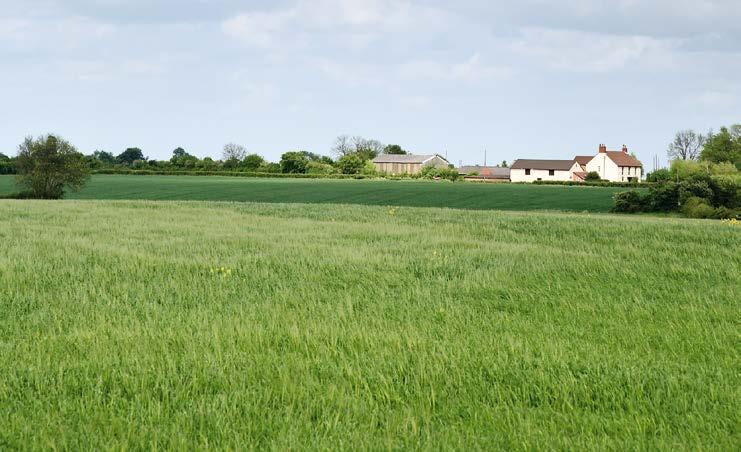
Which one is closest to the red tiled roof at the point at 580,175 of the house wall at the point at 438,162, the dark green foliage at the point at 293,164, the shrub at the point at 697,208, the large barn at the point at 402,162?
the large barn at the point at 402,162

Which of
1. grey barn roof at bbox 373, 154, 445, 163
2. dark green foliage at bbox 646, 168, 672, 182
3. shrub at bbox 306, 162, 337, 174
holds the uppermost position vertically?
grey barn roof at bbox 373, 154, 445, 163

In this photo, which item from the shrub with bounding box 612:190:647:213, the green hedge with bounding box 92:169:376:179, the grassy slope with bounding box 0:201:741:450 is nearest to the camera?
the grassy slope with bounding box 0:201:741:450

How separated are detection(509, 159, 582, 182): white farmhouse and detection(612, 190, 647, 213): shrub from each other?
9675 cm

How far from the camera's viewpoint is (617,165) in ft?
440

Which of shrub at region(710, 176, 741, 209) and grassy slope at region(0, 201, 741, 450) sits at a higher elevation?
shrub at region(710, 176, 741, 209)

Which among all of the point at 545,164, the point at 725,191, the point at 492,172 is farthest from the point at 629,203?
the point at 492,172

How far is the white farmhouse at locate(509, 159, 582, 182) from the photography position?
14312cm

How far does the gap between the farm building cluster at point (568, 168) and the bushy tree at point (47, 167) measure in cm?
8726

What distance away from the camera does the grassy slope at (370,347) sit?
425cm

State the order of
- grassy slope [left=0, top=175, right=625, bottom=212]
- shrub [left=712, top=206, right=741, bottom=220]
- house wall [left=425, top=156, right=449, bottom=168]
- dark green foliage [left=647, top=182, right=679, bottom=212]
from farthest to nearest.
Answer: house wall [left=425, top=156, right=449, bottom=168] < grassy slope [left=0, top=175, right=625, bottom=212] < dark green foliage [left=647, top=182, right=679, bottom=212] < shrub [left=712, top=206, right=741, bottom=220]

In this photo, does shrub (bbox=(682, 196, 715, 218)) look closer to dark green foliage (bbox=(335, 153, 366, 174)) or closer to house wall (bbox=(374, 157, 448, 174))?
dark green foliage (bbox=(335, 153, 366, 174))

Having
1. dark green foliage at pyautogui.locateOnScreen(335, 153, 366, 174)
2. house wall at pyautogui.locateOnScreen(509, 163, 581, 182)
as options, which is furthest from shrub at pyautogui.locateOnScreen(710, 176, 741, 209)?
house wall at pyautogui.locateOnScreen(509, 163, 581, 182)

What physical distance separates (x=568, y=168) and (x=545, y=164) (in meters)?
6.02

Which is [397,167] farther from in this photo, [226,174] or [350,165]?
[226,174]
